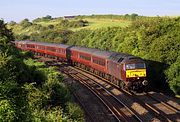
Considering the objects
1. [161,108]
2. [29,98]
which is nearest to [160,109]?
[161,108]

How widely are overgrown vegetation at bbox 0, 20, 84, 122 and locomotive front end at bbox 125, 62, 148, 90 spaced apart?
7816 mm

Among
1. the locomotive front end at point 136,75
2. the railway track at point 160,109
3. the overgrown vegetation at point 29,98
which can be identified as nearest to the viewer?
the overgrown vegetation at point 29,98

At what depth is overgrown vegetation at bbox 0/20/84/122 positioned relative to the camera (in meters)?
14.8

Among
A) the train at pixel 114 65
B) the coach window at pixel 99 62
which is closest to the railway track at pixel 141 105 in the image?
the train at pixel 114 65

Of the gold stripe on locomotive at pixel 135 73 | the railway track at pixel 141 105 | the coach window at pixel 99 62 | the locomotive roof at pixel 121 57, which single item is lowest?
the railway track at pixel 141 105

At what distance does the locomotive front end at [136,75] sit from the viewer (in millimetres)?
34281

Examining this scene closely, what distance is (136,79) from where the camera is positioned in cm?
3434

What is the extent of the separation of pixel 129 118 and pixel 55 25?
136 meters

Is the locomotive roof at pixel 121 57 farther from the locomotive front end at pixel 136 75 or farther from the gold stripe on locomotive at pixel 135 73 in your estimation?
the gold stripe on locomotive at pixel 135 73

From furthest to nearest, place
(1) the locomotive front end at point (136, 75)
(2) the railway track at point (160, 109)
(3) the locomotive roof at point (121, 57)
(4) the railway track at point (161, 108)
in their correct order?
(3) the locomotive roof at point (121, 57)
(1) the locomotive front end at point (136, 75)
(4) the railway track at point (161, 108)
(2) the railway track at point (160, 109)

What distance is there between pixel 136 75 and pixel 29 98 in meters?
13.2

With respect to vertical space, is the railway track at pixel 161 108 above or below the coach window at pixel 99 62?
below

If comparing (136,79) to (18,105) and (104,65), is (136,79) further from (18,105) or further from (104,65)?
(18,105)

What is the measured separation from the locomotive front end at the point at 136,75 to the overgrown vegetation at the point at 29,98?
782 centimetres
